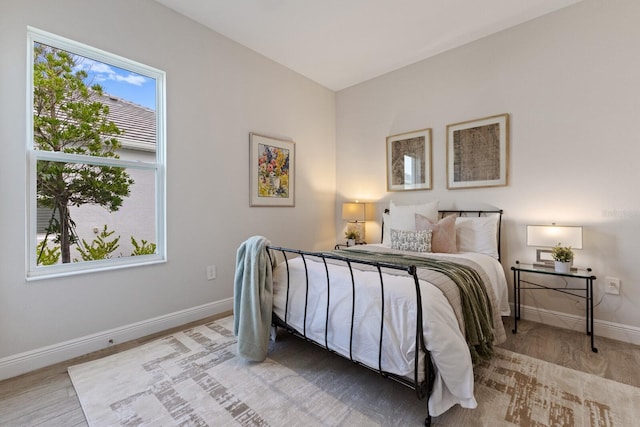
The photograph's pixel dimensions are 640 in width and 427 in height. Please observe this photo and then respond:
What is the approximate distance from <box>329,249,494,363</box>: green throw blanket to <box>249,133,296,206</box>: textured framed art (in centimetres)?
185

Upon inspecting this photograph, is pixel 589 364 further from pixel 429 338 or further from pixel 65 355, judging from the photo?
pixel 65 355

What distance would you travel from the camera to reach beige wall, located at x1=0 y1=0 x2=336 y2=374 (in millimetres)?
1881

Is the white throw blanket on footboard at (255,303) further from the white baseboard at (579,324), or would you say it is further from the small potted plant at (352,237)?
the white baseboard at (579,324)

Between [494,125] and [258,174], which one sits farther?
[258,174]

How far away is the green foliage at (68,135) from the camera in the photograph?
80.4 inches

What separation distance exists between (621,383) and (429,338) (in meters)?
1.46

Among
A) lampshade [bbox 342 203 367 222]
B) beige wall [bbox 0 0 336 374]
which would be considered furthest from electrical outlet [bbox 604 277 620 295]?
beige wall [bbox 0 0 336 374]

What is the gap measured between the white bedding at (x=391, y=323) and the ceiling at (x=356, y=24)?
233 cm

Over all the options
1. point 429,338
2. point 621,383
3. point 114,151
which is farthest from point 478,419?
point 114,151

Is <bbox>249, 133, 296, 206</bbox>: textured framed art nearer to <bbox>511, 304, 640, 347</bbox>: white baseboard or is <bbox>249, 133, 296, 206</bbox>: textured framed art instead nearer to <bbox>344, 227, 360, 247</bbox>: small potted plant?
<bbox>344, 227, 360, 247</bbox>: small potted plant

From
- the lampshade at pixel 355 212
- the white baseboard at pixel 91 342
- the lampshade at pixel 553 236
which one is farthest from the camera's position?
the lampshade at pixel 355 212

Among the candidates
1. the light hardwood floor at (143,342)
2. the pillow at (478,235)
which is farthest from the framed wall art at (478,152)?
the light hardwood floor at (143,342)

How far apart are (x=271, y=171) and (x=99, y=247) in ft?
6.03

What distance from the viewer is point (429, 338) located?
4.34 ft
